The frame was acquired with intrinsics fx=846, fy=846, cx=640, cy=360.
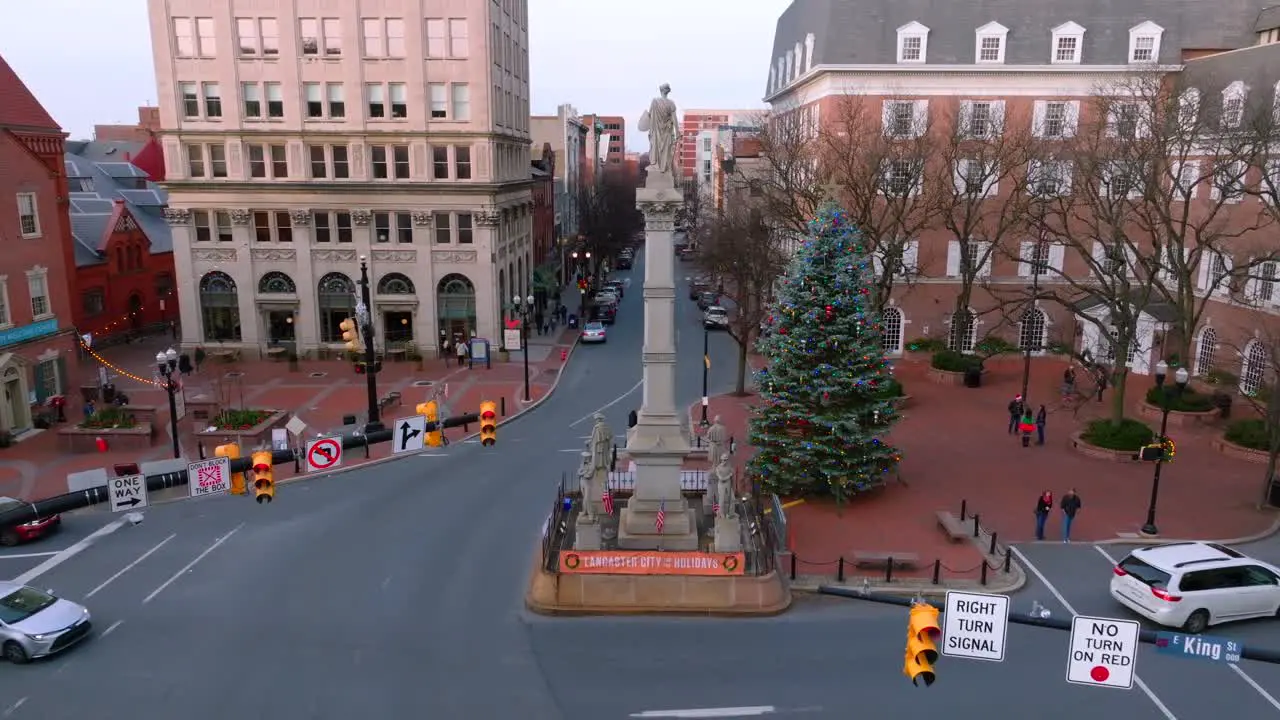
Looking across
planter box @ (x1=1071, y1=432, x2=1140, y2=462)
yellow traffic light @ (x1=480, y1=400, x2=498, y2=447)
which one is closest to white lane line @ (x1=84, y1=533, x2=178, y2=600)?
yellow traffic light @ (x1=480, y1=400, x2=498, y2=447)

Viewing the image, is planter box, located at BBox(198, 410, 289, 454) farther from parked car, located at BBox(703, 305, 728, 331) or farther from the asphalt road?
parked car, located at BBox(703, 305, 728, 331)

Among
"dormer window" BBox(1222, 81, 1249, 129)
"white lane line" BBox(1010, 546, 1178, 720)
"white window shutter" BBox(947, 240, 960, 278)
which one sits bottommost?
"white lane line" BBox(1010, 546, 1178, 720)

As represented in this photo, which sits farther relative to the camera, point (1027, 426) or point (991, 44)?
point (991, 44)

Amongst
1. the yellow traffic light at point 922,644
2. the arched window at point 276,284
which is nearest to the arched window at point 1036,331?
the arched window at point 276,284

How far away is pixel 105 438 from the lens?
2877 centimetres

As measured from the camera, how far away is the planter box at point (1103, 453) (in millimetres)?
26875

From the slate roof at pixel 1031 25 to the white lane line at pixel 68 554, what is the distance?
119ft

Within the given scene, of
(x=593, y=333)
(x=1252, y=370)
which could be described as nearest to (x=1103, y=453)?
(x=1252, y=370)

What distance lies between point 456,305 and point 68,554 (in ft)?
84.9

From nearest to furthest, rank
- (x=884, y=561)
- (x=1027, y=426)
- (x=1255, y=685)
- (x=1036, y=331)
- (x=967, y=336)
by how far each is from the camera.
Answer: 1. (x=1255, y=685)
2. (x=884, y=561)
3. (x=1027, y=426)
4. (x=1036, y=331)
5. (x=967, y=336)

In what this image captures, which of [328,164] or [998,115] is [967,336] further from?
[328,164]

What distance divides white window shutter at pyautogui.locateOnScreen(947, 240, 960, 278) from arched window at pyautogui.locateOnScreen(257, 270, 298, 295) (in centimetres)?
3351

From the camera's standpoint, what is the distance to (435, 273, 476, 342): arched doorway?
4434 centimetres

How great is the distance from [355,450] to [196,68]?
24972 millimetres
